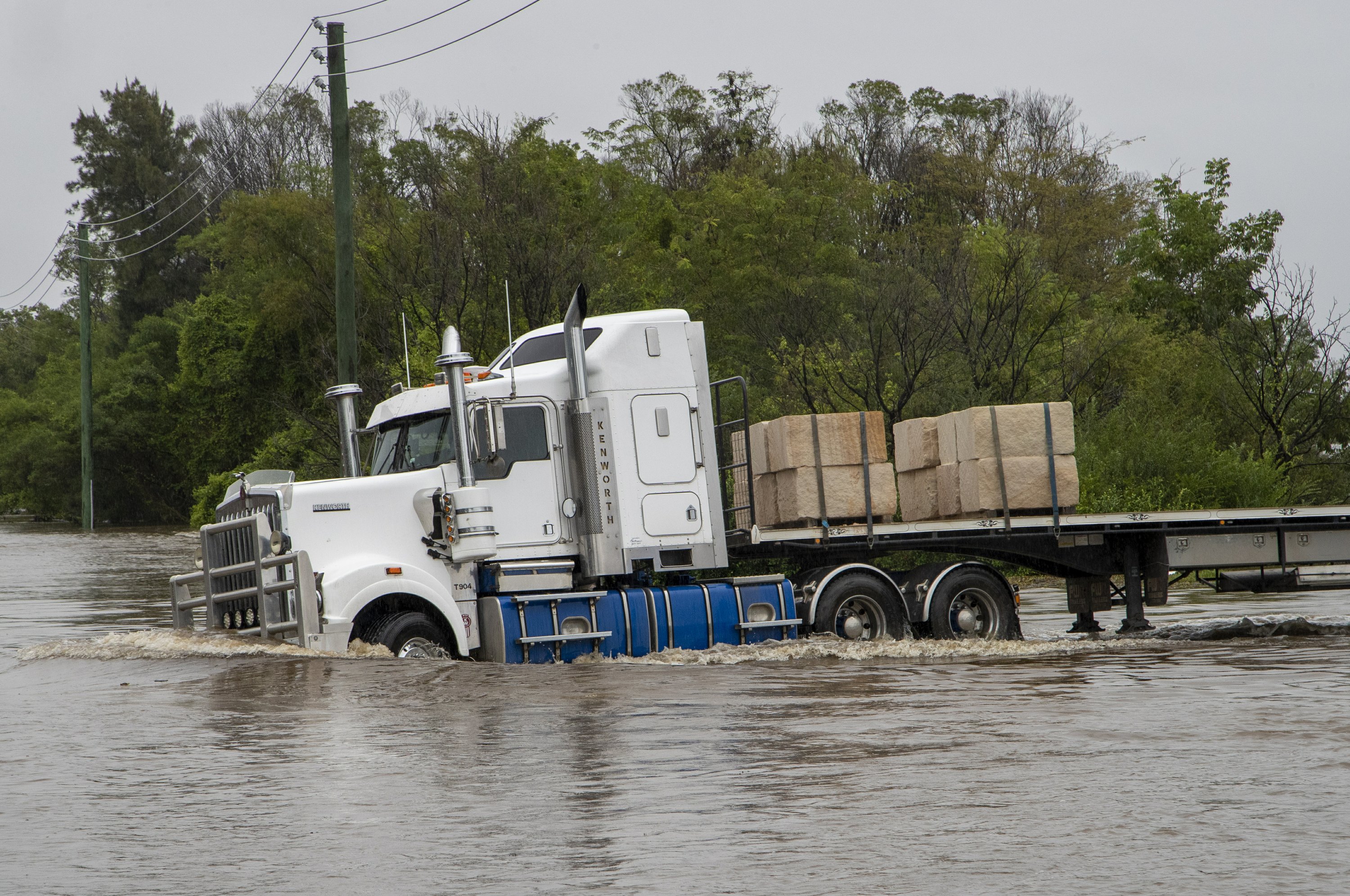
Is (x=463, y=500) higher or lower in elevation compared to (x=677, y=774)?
higher

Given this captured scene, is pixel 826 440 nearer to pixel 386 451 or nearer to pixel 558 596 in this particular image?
pixel 558 596

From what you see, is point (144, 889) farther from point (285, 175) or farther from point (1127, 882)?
point (285, 175)

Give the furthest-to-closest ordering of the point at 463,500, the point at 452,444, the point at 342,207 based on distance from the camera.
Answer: the point at 342,207
the point at 452,444
the point at 463,500

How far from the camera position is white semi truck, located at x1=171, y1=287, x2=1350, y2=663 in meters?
12.4

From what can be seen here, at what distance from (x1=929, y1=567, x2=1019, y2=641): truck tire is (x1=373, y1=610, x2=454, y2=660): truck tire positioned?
17.0 ft

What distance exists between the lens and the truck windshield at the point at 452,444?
42.4 feet

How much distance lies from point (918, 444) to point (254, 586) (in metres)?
7.17

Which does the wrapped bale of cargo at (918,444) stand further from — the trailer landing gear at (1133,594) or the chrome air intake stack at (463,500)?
the chrome air intake stack at (463,500)

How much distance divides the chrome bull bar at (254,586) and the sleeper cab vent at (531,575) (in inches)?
62.6

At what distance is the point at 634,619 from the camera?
1332cm

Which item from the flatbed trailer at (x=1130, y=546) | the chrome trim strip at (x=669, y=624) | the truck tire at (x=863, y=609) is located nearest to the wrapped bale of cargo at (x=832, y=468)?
the flatbed trailer at (x=1130, y=546)

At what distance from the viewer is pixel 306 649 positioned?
38.5 feet

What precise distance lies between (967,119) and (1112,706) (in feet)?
179

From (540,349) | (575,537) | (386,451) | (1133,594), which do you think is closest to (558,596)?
(575,537)
